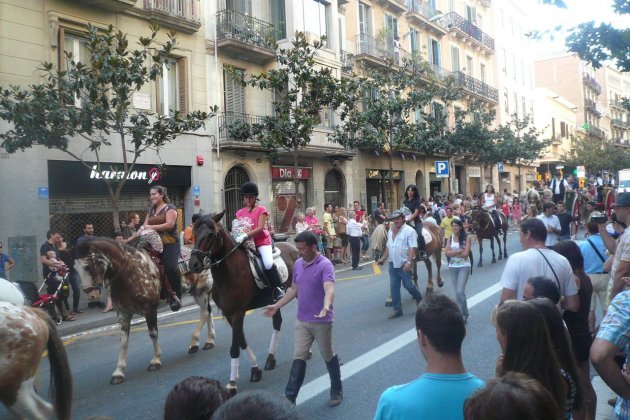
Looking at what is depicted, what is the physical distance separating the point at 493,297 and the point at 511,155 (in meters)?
28.7

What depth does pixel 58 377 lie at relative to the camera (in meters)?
4.62

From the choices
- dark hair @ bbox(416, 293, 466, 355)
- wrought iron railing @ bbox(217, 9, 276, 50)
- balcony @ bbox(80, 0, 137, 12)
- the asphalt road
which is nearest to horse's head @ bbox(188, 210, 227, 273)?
the asphalt road

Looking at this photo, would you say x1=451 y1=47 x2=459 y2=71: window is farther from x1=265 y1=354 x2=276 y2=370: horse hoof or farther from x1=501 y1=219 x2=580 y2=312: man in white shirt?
x1=501 y1=219 x2=580 y2=312: man in white shirt

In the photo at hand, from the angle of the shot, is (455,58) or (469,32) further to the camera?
(469,32)

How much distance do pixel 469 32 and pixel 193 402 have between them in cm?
4318

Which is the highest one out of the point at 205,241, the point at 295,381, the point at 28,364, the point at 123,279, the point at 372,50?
the point at 372,50

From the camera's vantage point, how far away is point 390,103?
2250 cm

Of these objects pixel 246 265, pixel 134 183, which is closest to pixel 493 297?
pixel 246 265

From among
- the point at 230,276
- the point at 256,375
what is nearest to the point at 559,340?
the point at 256,375

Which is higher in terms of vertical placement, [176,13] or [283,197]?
[176,13]

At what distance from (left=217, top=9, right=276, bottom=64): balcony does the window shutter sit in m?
1.83

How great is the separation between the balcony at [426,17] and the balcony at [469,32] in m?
1.27

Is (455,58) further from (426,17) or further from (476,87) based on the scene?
(426,17)

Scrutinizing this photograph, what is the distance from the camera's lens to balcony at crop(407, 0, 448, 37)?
33781 mm
